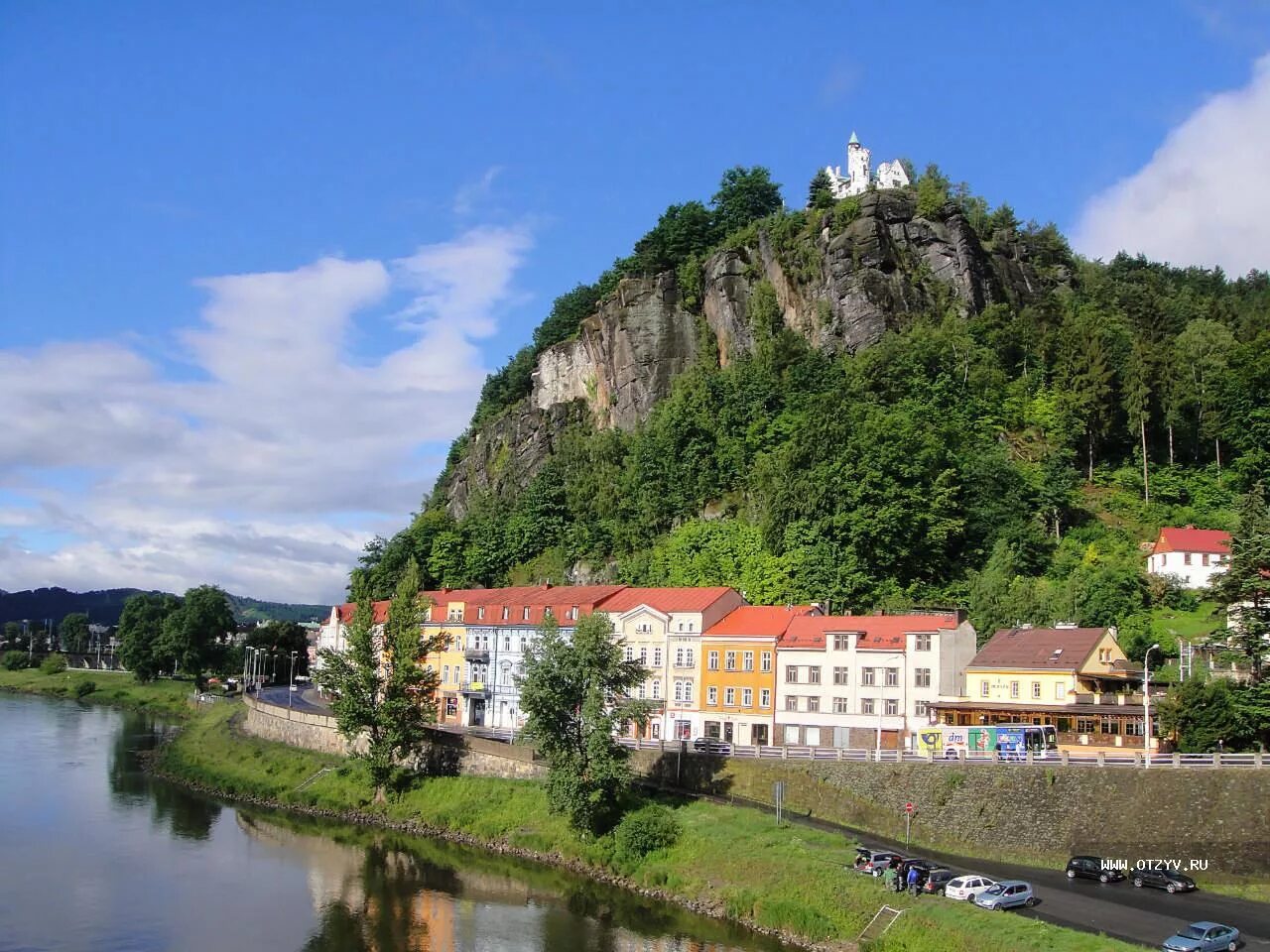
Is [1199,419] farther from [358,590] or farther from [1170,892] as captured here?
[358,590]

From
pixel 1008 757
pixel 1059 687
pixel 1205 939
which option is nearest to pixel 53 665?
pixel 1059 687

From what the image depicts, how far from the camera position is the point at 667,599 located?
7088cm

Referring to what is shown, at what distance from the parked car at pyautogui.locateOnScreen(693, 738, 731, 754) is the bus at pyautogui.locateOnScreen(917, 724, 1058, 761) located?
9.68 metres

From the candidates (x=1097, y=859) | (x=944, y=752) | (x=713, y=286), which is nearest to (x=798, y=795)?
(x=944, y=752)

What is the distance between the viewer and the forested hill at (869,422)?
75.8 meters

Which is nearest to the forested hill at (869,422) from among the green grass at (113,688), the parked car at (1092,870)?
the parked car at (1092,870)

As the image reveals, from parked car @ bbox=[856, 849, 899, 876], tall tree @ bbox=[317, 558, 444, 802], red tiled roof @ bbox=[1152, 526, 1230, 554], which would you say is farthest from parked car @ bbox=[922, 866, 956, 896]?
Result: red tiled roof @ bbox=[1152, 526, 1230, 554]

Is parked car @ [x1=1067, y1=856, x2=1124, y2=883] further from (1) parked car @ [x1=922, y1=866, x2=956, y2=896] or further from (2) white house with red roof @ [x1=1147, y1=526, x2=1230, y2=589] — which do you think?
(2) white house with red roof @ [x1=1147, y1=526, x2=1230, y2=589]

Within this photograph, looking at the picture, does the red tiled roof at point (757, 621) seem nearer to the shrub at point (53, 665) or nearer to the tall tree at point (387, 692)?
the tall tree at point (387, 692)

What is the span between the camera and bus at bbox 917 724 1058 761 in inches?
1873

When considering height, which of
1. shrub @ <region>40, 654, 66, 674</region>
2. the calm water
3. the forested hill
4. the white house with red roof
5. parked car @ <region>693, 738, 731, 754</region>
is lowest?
the calm water

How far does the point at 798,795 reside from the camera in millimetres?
50250

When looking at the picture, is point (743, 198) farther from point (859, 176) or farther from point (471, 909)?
point (471, 909)

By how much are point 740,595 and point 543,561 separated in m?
32.5
